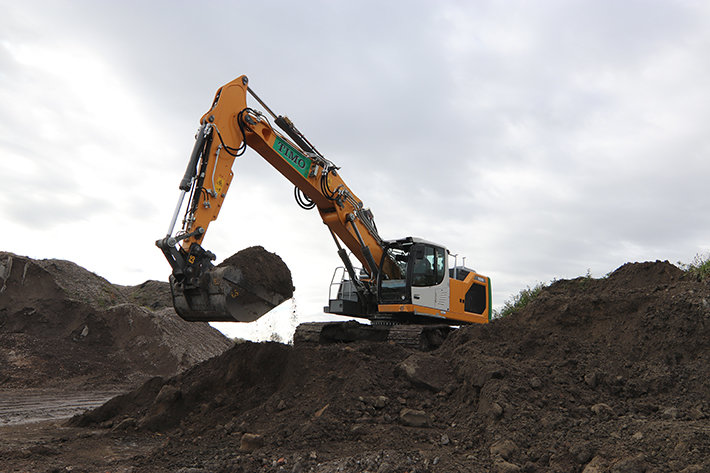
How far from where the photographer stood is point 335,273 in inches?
445

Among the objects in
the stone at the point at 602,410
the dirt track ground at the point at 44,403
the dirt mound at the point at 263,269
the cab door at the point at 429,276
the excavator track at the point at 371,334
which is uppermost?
the cab door at the point at 429,276

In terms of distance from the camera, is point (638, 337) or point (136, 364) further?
point (136, 364)

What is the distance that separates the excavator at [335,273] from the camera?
7172 mm

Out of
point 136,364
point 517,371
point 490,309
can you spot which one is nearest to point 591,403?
point 517,371

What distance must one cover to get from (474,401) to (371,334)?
4.92 m

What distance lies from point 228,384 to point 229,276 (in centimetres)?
142

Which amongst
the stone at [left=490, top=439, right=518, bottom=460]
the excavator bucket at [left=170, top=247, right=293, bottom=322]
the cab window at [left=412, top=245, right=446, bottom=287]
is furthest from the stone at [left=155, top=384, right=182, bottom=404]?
the cab window at [left=412, top=245, right=446, bottom=287]

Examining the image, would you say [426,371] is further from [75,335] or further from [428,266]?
[75,335]

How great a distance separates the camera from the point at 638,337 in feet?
23.6

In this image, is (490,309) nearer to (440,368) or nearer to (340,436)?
(440,368)

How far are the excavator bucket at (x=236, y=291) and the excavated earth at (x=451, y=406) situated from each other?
0.65 meters

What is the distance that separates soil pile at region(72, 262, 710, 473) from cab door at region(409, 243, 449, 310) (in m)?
2.28

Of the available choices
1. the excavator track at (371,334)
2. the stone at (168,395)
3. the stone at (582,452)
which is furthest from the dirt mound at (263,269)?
the stone at (582,452)

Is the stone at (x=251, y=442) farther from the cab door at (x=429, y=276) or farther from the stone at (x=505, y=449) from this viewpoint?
the cab door at (x=429, y=276)
